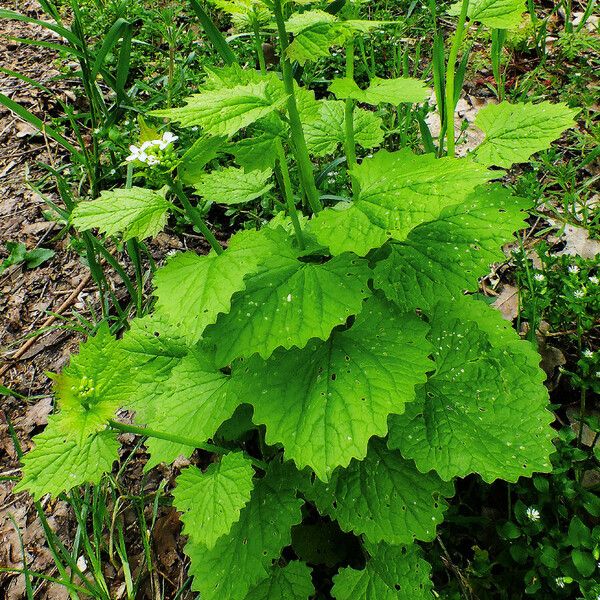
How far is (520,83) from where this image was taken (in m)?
3.21

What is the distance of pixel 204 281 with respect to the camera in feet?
4.19

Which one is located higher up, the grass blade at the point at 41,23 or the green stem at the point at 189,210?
the grass blade at the point at 41,23

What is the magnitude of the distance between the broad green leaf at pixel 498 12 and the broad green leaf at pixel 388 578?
167 cm

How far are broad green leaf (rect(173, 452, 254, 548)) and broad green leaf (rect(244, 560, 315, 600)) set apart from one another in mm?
341

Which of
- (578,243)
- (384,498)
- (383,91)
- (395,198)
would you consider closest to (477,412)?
(384,498)

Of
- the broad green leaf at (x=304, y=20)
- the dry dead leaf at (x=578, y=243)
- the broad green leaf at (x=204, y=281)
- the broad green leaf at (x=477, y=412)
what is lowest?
the dry dead leaf at (x=578, y=243)

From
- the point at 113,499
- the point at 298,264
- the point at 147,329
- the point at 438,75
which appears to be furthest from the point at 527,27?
the point at 113,499

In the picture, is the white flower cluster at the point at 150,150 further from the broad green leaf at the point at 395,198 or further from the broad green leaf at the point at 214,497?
the broad green leaf at the point at 214,497

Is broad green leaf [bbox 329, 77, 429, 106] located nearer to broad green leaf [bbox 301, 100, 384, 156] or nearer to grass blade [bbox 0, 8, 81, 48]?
broad green leaf [bbox 301, 100, 384, 156]

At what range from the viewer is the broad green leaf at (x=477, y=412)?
145cm

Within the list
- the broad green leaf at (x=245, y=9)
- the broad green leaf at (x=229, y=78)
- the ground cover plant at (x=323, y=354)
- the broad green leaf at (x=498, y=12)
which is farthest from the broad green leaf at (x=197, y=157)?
the broad green leaf at (x=498, y=12)

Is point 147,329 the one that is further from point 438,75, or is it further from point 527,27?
point 527,27

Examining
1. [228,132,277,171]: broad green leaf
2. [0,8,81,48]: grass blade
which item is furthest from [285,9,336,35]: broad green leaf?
[0,8,81,48]: grass blade

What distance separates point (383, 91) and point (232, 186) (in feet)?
2.13
